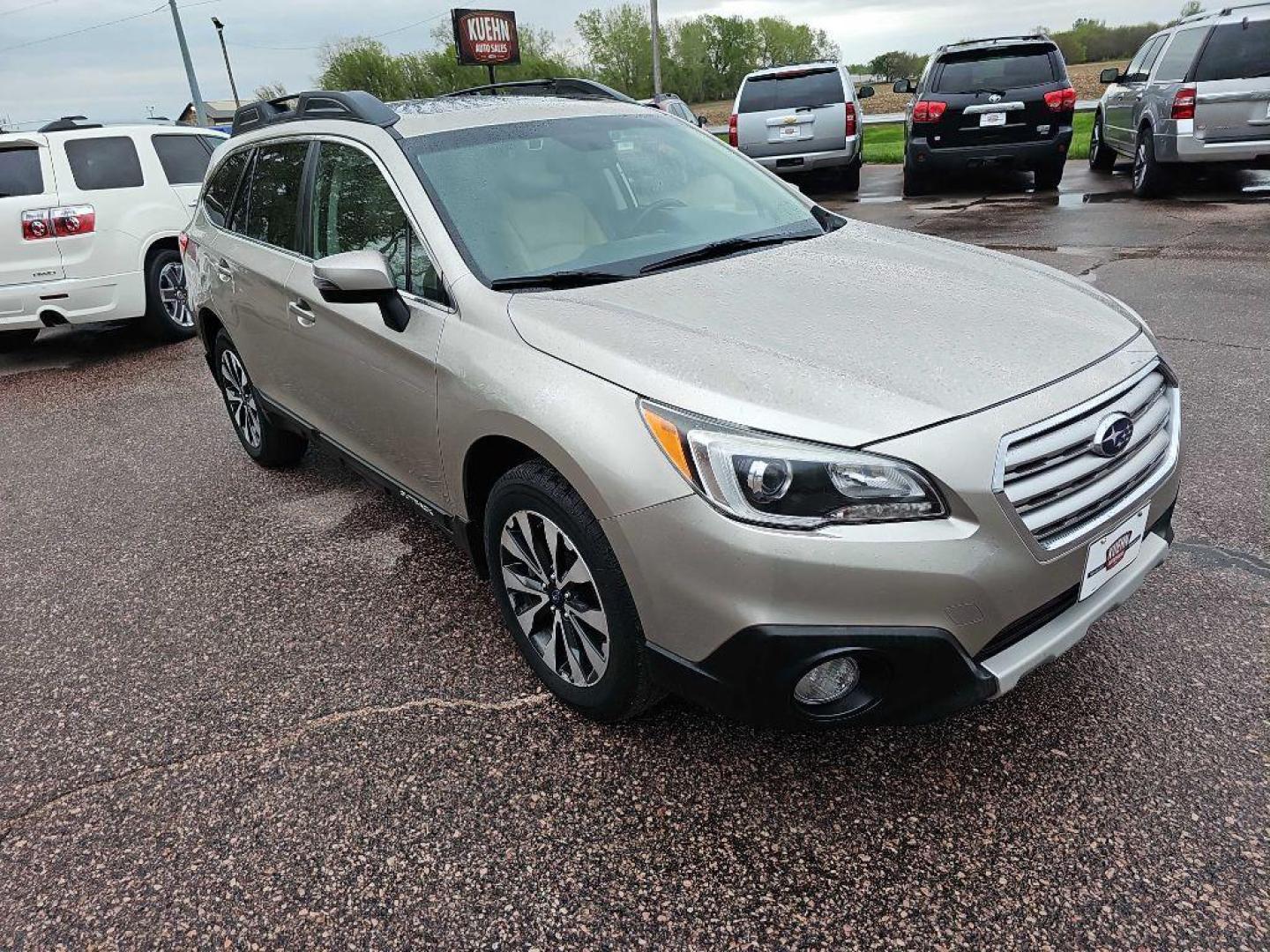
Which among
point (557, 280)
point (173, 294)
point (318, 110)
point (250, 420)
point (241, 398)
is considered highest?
point (318, 110)

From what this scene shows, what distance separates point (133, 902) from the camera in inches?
86.7

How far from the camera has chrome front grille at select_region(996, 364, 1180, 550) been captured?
79.8 inches

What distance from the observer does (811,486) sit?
1.98 metres

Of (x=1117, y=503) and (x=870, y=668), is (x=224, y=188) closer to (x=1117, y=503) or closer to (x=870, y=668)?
(x=870, y=668)

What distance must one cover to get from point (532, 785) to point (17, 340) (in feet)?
28.5

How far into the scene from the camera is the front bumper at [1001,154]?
36.4 feet

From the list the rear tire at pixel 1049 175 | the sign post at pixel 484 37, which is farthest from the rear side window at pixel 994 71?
the sign post at pixel 484 37

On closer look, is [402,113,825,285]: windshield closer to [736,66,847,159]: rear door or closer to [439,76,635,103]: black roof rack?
[439,76,635,103]: black roof rack

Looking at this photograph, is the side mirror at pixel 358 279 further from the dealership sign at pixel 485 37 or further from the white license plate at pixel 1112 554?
the dealership sign at pixel 485 37

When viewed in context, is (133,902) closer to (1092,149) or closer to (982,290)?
(982,290)

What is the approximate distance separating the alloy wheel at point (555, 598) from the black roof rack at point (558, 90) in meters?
2.15

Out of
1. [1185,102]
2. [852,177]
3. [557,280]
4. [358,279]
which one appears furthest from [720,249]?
[852,177]

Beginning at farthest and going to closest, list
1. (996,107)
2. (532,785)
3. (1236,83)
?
(996,107) < (1236,83) < (532,785)

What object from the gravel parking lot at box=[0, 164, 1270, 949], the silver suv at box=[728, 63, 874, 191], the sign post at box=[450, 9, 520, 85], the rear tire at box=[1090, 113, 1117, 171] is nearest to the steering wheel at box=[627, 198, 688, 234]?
the gravel parking lot at box=[0, 164, 1270, 949]
